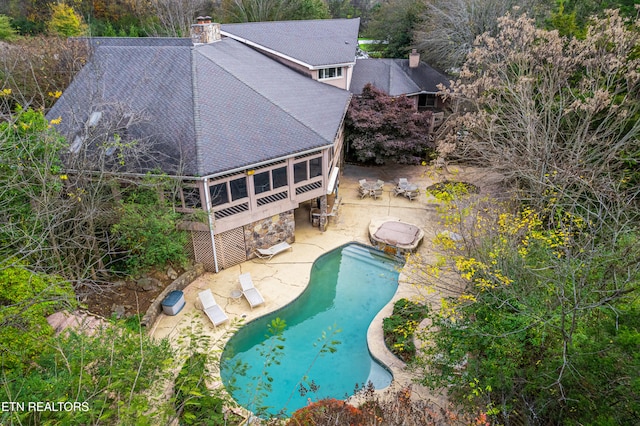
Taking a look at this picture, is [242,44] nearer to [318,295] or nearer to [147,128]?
[147,128]

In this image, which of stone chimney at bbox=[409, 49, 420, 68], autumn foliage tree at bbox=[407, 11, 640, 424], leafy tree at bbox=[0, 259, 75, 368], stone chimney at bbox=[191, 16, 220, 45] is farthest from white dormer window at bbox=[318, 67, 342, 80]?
leafy tree at bbox=[0, 259, 75, 368]

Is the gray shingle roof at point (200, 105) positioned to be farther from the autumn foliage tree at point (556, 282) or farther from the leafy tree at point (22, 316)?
the autumn foliage tree at point (556, 282)

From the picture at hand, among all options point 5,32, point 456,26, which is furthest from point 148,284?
point 456,26

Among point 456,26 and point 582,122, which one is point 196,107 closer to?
point 582,122

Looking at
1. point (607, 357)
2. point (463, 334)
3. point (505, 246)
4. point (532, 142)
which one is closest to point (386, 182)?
point (532, 142)

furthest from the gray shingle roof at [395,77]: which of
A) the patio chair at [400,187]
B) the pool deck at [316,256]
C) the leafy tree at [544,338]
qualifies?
the leafy tree at [544,338]

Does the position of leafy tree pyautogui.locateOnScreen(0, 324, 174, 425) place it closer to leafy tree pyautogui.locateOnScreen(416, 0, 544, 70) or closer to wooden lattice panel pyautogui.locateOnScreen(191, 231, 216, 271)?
wooden lattice panel pyautogui.locateOnScreen(191, 231, 216, 271)
